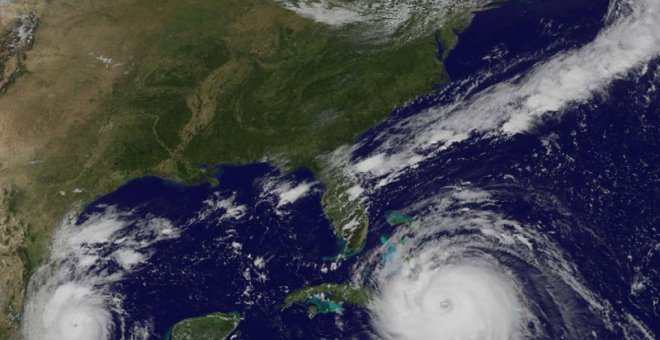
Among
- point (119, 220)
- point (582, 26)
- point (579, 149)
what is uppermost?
point (582, 26)

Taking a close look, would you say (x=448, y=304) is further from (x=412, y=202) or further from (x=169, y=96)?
(x=169, y=96)

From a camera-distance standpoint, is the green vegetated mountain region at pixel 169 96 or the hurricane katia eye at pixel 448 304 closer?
the hurricane katia eye at pixel 448 304

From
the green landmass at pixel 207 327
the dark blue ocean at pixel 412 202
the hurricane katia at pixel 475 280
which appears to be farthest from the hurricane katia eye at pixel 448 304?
the green landmass at pixel 207 327

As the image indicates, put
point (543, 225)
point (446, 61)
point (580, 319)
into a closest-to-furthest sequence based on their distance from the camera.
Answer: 1. point (580, 319)
2. point (543, 225)
3. point (446, 61)

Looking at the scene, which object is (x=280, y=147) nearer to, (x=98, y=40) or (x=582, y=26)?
(x=98, y=40)

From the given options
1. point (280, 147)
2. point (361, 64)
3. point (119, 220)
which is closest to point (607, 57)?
point (361, 64)

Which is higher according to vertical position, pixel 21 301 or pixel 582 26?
pixel 582 26

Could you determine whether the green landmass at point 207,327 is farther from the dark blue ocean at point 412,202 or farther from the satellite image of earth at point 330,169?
the dark blue ocean at point 412,202
